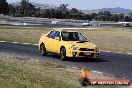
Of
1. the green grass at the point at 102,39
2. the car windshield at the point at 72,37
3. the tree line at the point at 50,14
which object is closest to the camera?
the car windshield at the point at 72,37

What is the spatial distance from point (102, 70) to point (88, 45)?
12.4ft

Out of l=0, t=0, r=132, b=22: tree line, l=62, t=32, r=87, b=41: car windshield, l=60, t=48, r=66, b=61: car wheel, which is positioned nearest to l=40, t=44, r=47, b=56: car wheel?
l=62, t=32, r=87, b=41: car windshield

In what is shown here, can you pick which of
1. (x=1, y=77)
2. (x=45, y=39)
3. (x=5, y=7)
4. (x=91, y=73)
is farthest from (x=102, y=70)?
(x=5, y=7)

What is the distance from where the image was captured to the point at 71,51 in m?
19.9

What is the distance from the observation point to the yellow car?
1997 cm

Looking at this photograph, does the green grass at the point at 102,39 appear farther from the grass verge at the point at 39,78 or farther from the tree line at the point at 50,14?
the tree line at the point at 50,14

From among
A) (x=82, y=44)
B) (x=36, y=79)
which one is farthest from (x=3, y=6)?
(x=36, y=79)

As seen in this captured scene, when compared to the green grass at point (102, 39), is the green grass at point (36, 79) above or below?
above

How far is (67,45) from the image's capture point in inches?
795

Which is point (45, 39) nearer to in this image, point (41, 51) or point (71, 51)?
point (41, 51)

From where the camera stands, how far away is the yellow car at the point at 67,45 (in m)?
20.0

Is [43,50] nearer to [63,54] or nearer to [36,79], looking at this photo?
[63,54]

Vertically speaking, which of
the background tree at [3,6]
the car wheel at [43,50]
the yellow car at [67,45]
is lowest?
the background tree at [3,6]

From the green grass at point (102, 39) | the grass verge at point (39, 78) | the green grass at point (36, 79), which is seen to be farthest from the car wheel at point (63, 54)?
the green grass at point (102, 39)
